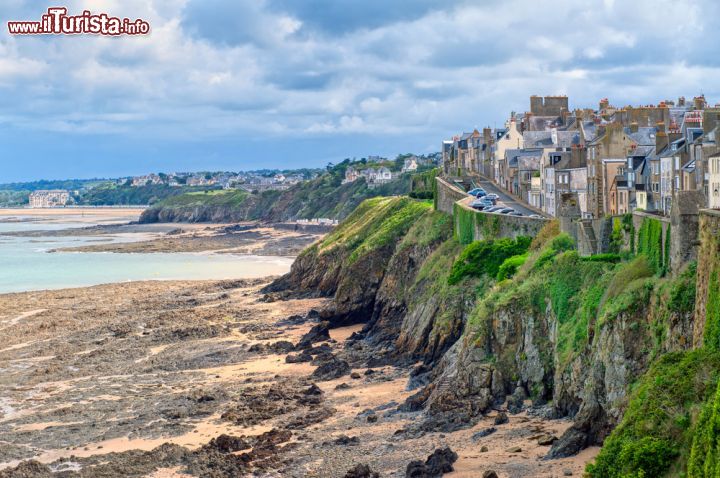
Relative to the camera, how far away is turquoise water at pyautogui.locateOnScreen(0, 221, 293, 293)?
7412 cm

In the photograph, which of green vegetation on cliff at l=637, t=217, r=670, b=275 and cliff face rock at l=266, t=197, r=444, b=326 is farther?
cliff face rock at l=266, t=197, r=444, b=326

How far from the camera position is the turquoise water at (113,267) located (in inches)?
2918

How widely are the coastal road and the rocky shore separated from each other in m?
12.0

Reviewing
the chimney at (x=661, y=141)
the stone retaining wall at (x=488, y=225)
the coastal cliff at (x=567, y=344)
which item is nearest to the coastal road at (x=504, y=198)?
the stone retaining wall at (x=488, y=225)

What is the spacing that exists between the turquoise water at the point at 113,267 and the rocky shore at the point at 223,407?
2053cm

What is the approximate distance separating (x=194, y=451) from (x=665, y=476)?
47.6ft

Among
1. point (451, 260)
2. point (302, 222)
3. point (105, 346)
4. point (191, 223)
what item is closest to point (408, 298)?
point (451, 260)

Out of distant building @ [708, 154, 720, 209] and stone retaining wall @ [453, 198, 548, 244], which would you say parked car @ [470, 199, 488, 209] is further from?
distant building @ [708, 154, 720, 209]

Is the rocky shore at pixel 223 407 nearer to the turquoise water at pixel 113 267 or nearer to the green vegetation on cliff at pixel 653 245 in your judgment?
the green vegetation on cliff at pixel 653 245

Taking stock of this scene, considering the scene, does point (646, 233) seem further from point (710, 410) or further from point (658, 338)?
point (710, 410)

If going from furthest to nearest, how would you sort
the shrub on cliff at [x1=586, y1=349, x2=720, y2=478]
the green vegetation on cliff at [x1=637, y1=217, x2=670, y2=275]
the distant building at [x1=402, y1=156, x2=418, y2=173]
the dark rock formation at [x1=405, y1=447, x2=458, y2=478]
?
the distant building at [x1=402, y1=156, x2=418, y2=173] → the green vegetation on cliff at [x1=637, y1=217, x2=670, y2=275] → the dark rock formation at [x1=405, y1=447, x2=458, y2=478] → the shrub on cliff at [x1=586, y1=349, x2=720, y2=478]

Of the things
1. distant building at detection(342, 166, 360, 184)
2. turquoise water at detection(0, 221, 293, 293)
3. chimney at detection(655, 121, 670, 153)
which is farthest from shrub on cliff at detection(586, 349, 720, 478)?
distant building at detection(342, 166, 360, 184)

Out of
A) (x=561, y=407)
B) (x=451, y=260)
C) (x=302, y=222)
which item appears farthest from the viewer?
(x=302, y=222)

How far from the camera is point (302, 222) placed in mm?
141750
